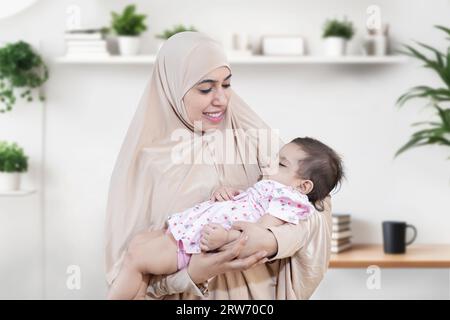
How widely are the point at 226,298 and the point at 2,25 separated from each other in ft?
6.82

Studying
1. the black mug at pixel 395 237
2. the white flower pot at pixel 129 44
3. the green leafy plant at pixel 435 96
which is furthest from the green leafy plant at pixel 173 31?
the black mug at pixel 395 237

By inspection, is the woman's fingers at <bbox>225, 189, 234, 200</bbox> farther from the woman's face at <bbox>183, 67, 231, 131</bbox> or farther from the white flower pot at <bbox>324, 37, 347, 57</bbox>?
the white flower pot at <bbox>324, 37, 347, 57</bbox>

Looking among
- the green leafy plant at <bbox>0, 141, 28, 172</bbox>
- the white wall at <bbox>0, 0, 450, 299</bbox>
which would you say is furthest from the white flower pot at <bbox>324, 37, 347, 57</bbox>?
the green leafy plant at <bbox>0, 141, 28, 172</bbox>

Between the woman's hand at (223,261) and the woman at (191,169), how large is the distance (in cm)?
6

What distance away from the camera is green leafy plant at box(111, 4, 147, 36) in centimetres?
290

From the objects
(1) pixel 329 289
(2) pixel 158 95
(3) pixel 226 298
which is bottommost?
(1) pixel 329 289

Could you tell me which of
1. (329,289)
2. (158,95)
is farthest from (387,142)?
(158,95)

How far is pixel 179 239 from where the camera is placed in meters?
1.35

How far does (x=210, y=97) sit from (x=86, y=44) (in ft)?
5.24

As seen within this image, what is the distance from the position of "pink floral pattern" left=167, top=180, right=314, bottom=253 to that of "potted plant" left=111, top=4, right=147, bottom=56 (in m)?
1.66

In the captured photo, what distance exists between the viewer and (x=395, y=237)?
112 inches

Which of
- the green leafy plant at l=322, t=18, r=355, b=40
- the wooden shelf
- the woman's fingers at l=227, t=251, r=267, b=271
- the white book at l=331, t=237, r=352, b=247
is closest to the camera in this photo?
the woman's fingers at l=227, t=251, r=267, b=271

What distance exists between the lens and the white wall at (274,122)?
3.01 metres

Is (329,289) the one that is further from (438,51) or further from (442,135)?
(438,51)
